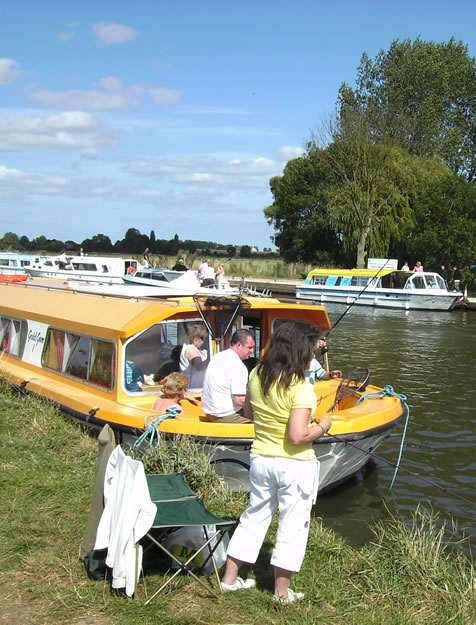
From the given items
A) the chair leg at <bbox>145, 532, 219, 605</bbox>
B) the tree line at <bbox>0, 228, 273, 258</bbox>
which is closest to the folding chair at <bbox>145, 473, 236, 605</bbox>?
Result: the chair leg at <bbox>145, 532, 219, 605</bbox>

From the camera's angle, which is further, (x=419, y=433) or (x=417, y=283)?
(x=417, y=283)

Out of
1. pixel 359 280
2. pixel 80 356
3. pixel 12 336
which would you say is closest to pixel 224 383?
pixel 80 356

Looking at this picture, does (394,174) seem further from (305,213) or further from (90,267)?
(90,267)

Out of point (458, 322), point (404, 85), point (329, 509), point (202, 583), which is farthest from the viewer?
point (404, 85)

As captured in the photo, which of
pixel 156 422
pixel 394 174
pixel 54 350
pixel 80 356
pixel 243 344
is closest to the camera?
pixel 243 344

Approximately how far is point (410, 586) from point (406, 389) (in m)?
10.8

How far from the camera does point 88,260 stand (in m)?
40.5

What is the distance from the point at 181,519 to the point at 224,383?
8.20ft

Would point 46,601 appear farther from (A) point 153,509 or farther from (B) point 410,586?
(B) point 410,586

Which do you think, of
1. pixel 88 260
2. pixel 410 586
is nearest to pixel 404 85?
A: pixel 88 260

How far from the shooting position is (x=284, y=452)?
436 cm

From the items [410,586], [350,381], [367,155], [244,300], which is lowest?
[410,586]

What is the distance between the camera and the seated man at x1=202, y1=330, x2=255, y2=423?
6715 millimetres

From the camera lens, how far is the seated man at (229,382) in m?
6.71
